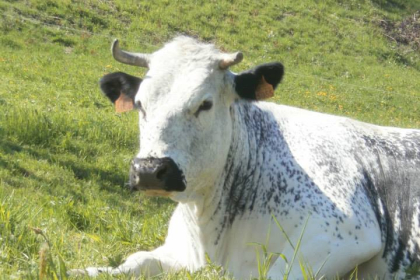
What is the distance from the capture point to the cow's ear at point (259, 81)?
5660 mm

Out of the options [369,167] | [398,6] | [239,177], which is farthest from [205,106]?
[398,6]

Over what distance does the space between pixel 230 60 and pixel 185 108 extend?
0.68 m

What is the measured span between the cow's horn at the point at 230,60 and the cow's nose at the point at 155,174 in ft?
3.80

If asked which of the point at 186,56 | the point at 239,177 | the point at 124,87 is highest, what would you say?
the point at 186,56

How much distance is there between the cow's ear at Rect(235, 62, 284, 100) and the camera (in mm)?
5660

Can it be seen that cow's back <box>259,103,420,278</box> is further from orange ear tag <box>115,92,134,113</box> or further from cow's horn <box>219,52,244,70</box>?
orange ear tag <box>115,92,134,113</box>

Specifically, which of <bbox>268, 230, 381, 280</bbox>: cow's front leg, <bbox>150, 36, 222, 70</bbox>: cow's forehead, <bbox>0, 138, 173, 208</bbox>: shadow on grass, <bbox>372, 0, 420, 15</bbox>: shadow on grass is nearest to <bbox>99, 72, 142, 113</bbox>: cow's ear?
<bbox>150, 36, 222, 70</bbox>: cow's forehead

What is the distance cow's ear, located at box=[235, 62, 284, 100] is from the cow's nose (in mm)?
1179

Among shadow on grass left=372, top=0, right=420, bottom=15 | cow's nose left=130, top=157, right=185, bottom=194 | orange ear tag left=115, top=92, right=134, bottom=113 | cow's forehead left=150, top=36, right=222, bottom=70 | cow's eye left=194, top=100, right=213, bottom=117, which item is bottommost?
cow's nose left=130, top=157, right=185, bottom=194

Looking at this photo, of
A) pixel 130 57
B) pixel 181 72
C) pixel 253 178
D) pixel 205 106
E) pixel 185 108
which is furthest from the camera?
pixel 130 57

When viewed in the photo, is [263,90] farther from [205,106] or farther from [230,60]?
[205,106]

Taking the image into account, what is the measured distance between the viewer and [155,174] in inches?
182

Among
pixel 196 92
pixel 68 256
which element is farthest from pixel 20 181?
pixel 196 92

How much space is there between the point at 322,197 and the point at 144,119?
1.56m
